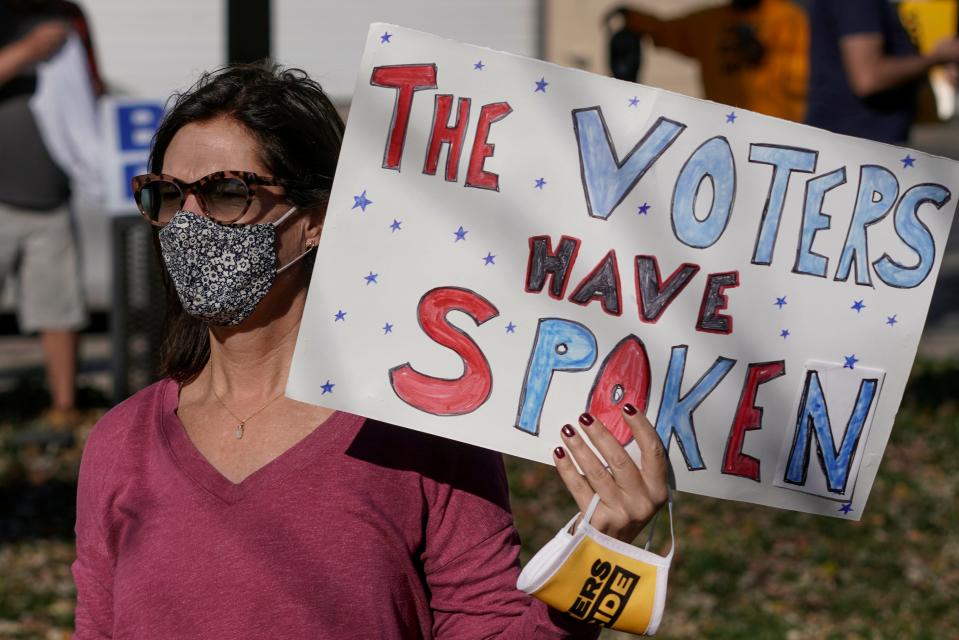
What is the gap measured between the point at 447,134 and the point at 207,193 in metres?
0.38

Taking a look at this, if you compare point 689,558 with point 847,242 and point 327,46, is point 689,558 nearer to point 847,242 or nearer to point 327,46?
point 847,242

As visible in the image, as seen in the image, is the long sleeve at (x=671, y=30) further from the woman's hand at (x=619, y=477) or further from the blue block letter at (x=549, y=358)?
the woman's hand at (x=619, y=477)

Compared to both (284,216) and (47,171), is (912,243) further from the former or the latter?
(47,171)

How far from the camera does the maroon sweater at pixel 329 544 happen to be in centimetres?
206

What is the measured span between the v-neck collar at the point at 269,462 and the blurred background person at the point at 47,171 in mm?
5376

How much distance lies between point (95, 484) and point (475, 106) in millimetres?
852

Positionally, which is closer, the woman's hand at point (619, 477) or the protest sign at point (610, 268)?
the woman's hand at point (619, 477)

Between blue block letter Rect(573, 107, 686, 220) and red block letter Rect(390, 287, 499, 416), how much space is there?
0.24 m

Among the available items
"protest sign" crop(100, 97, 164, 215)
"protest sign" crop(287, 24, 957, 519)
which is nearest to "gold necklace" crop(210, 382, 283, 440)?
"protest sign" crop(287, 24, 957, 519)

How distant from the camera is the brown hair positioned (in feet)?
7.25

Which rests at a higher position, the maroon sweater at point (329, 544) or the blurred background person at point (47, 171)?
the maroon sweater at point (329, 544)

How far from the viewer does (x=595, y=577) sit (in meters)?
1.95

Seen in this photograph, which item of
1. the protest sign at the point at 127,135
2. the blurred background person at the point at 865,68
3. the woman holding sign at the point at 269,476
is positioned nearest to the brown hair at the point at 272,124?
the woman holding sign at the point at 269,476

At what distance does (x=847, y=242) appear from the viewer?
2.14m
